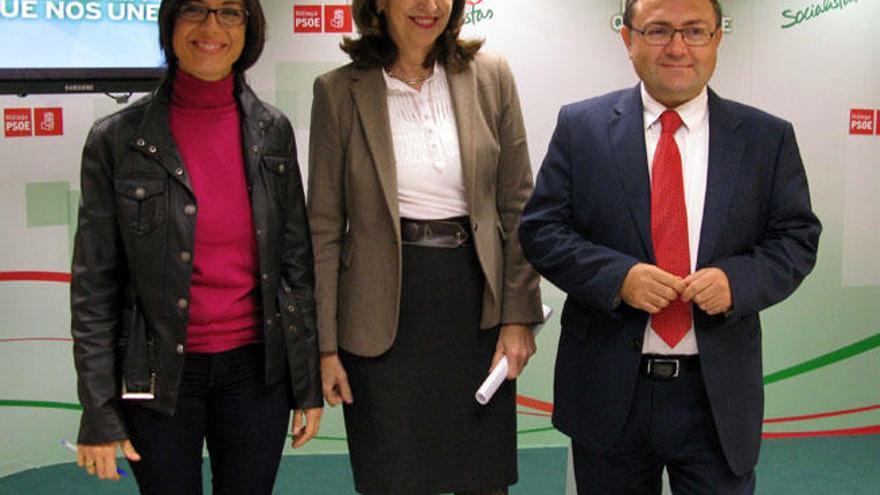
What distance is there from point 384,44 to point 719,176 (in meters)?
0.90

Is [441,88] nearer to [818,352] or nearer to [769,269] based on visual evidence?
[769,269]

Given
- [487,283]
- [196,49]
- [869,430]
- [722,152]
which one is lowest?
[869,430]

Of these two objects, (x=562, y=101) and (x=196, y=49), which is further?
(x=562, y=101)

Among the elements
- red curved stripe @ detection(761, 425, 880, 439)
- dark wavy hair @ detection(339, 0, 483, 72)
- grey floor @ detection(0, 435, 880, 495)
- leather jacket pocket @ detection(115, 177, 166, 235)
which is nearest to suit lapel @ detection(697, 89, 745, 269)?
dark wavy hair @ detection(339, 0, 483, 72)

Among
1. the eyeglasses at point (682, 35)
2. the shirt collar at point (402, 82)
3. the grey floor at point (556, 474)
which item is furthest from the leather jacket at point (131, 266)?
the grey floor at point (556, 474)

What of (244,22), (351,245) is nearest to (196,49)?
(244,22)

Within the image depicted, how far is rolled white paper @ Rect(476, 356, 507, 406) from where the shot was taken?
8.24 ft

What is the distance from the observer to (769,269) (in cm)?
208

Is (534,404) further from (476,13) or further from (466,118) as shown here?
(466,118)

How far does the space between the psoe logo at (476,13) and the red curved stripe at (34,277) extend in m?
1.94

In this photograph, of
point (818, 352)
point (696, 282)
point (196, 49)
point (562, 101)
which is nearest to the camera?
point (696, 282)

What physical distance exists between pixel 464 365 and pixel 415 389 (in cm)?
14

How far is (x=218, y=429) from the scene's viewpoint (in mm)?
2258

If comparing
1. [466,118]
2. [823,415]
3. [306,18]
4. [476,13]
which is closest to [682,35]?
[466,118]
